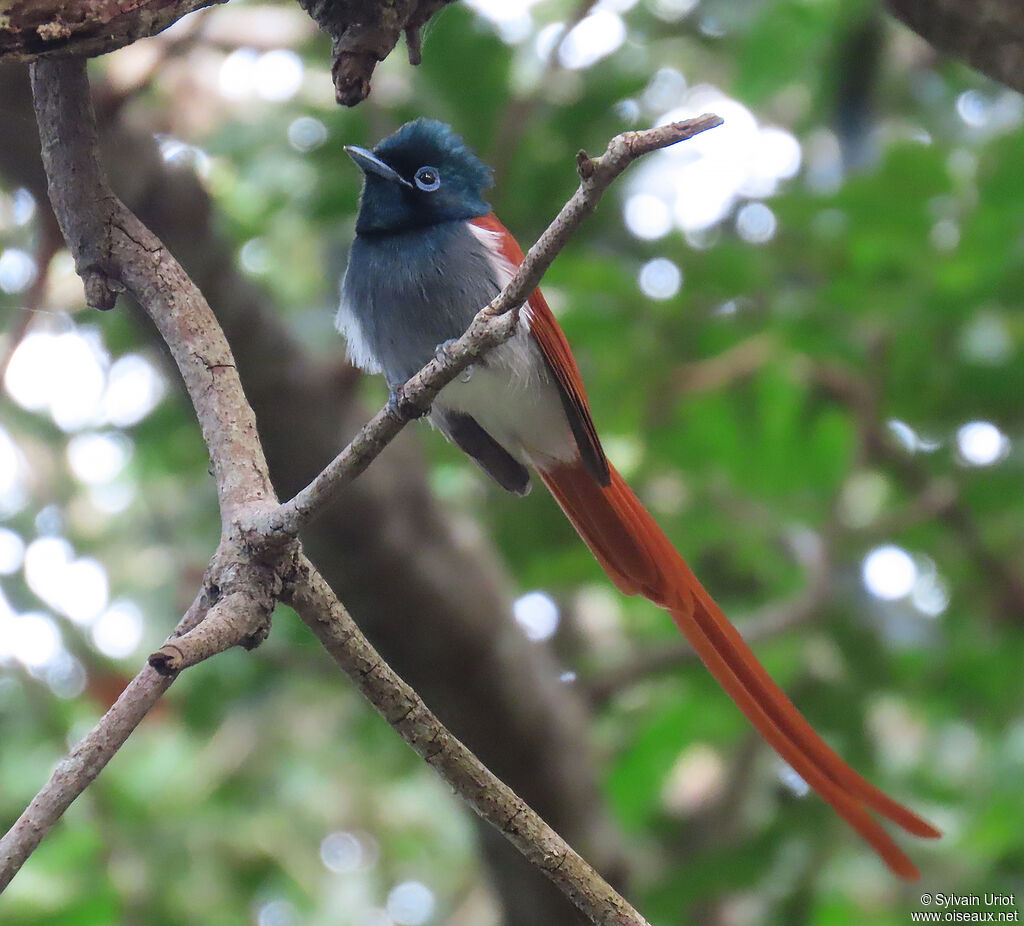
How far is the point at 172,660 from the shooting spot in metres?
0.94

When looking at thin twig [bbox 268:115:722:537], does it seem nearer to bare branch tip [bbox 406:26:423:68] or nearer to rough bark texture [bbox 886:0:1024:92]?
bare branch tip [bbox 406:26:423:68]

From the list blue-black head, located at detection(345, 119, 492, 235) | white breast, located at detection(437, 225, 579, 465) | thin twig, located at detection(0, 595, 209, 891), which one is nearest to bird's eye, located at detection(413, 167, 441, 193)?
blue-black head, located at detection(345, 119, 492, 235)

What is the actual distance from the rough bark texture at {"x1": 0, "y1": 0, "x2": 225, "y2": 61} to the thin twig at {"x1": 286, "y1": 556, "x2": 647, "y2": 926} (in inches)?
25.3

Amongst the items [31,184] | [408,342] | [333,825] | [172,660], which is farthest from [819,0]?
[333,825]

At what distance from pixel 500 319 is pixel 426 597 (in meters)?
1.60

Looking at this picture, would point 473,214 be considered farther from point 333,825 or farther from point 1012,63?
point 333,825

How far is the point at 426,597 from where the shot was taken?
2.67m

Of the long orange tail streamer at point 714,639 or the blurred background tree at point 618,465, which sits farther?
the blurred background tree at point 618,465

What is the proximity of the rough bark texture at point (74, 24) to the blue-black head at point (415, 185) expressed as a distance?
0.86 meters

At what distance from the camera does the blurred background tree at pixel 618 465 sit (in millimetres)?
2596

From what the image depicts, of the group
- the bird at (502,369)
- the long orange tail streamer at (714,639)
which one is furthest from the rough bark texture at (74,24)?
the long orange tail streamer at (714,639)

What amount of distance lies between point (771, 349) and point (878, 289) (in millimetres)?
303

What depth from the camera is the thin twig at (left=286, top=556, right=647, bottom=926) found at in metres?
1.12

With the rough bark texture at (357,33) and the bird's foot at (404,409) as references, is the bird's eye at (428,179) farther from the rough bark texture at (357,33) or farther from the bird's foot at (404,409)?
the bird's foot at (404,409)
